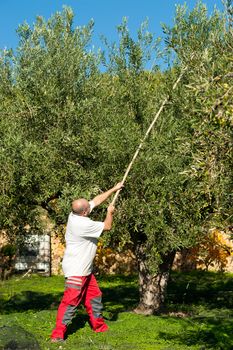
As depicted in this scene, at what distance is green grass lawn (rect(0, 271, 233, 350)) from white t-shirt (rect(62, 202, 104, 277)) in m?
1.41

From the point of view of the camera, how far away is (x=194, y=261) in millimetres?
29516

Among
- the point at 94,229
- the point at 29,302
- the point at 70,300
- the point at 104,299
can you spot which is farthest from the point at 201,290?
the point at 94,229

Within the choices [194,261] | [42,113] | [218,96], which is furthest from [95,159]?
[194,261]

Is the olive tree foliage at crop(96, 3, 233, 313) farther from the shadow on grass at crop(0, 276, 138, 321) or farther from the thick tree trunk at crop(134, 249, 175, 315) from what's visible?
the shadow on grass at crop(0, 276, 138, 321)

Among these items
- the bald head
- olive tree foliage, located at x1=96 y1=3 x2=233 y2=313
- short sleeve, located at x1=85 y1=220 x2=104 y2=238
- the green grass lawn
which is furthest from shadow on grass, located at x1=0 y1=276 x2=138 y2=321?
the bald head

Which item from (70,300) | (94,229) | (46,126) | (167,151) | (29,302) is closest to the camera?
(94,229)

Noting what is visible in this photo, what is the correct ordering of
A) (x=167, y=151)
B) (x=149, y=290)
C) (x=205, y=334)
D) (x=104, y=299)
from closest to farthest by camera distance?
(x=205, y=334)
(x=167, y=151)
(x=149, y=290)
(x=104, y=299)

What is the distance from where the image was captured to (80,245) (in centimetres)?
1159

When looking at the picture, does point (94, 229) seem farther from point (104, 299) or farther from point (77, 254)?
point (104, 299)

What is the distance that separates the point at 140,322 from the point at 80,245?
314cm

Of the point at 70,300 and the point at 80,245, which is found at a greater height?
the point at 80,245

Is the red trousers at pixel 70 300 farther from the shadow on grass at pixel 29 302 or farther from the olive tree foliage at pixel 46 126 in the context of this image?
the shadow on grass at pixel 29 302

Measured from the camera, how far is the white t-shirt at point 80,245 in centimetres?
1142

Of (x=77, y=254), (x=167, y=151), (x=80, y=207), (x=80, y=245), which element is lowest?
(x=77, y=254)
